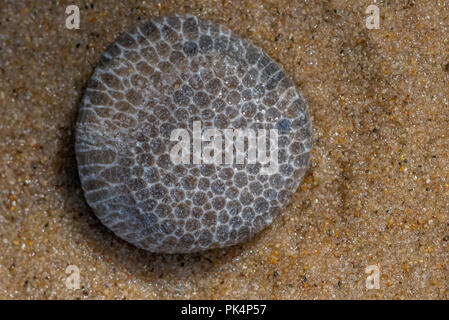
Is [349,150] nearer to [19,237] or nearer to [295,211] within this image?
[295,211]

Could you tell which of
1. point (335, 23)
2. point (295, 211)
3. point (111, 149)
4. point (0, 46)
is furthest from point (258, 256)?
point (0, 46)

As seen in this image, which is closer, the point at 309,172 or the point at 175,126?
the point at 175,126

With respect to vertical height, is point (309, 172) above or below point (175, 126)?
below
